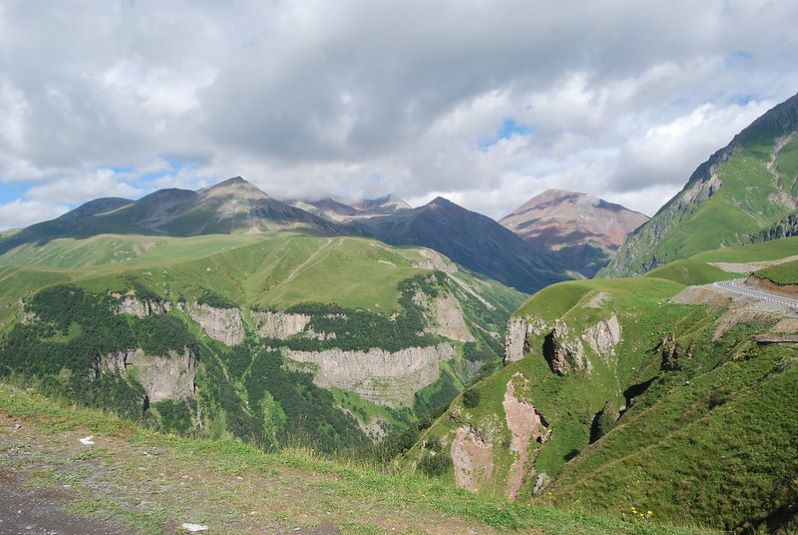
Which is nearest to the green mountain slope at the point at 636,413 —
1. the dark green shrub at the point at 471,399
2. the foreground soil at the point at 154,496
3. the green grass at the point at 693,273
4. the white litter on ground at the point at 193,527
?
the dark green shrub at the point at 471,399

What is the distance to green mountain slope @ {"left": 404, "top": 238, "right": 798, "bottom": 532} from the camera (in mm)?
28375

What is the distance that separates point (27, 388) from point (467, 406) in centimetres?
8735

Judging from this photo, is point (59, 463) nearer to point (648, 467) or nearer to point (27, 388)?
point (27, 388)

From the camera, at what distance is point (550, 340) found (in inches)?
4114

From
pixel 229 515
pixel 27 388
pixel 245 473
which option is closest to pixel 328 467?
pixel 245 473

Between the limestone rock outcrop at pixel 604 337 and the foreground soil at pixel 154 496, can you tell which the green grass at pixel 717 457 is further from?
the limestone rock outcrop at pixel 604 337

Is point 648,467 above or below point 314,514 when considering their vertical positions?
below

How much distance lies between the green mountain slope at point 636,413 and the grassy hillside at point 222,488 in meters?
6.40

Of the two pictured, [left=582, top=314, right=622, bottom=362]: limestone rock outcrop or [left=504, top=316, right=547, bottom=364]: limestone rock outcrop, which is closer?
[left=582, top=314, right=622, bottom=362]: limestone rock outcrop

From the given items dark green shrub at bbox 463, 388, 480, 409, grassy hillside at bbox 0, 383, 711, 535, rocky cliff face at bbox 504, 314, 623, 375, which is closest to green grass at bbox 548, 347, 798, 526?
grassy hillside at bbox 0, 383, 711, 535

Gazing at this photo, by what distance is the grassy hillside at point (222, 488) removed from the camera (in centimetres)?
1338

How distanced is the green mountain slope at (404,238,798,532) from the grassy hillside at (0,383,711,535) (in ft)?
21.0

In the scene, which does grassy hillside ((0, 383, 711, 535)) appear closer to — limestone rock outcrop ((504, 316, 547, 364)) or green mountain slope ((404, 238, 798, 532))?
green mountain slope ((404, 238, 798, 532))

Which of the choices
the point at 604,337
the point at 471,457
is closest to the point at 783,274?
the point at 604,337
